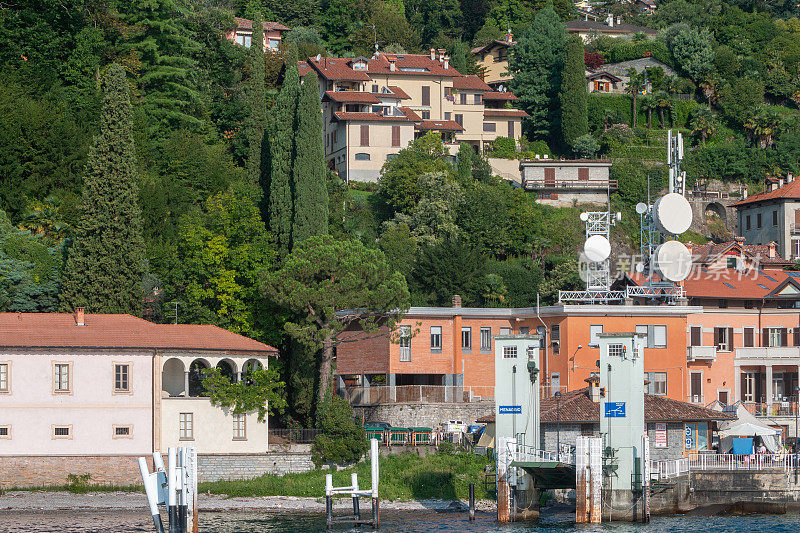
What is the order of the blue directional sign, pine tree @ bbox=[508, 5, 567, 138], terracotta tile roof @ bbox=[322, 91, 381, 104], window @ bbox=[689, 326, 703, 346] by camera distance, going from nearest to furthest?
the blue directional sign → window @ bbox=[689, 326, 703, 346] → terracotta tile roof @ bbox=[322, 91, 381, 104] → pine tree @ bbox=[508, 5, 567, 138]

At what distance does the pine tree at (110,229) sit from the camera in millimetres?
57625

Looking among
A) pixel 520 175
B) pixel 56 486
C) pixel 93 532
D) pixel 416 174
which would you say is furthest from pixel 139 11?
pixel 93 532

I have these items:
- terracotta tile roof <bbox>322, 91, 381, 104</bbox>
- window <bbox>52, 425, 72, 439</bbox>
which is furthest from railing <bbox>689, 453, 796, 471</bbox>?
terracotta tile roof <bbox>322, 91, 381, 104</bbox>

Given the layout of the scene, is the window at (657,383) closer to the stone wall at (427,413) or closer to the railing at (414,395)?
the railing at (414,395)

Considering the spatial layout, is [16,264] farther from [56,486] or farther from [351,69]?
[351,69]

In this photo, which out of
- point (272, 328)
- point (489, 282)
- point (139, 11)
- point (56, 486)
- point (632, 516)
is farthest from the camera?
point (139, 11)

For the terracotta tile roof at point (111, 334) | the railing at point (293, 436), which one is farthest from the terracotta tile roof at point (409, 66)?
the railing at point (293, 436)

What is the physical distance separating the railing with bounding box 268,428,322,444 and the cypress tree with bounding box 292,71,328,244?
9787mm

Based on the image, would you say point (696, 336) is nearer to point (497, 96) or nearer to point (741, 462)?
point (741, 462)

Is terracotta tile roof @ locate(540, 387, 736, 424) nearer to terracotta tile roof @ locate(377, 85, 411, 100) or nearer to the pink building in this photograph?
terracotta tile roof @ locate(377, 85, 411, 100)

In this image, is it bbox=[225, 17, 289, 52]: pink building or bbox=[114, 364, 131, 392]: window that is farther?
bbox=[225, 17, 289, 52]: pink building

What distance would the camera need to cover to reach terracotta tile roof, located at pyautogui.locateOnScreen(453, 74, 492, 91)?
10538 centimetres

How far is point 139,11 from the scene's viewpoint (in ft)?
266

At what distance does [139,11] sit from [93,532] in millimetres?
47113
